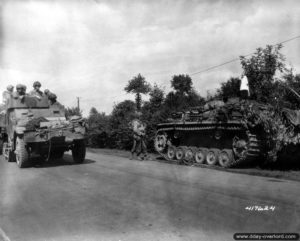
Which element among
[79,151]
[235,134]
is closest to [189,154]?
[235,134]

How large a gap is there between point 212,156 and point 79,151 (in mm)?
4962

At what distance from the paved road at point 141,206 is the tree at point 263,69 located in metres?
8.92

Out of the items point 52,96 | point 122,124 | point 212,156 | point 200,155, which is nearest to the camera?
point 212,156

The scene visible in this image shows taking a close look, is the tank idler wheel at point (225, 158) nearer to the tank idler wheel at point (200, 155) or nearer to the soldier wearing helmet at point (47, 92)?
the tank idler wheel at point (200, 155)

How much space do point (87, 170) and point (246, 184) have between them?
5.08m

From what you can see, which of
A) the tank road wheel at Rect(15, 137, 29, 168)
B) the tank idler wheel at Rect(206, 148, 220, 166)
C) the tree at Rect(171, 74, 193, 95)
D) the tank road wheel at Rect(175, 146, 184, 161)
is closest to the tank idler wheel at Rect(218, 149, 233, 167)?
the tank idler wheel at Rect(206, 148, 220, 166)

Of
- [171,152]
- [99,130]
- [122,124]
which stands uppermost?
[122,124]

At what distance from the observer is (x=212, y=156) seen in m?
14.3

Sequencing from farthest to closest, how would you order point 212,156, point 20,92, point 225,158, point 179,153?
point 179,153, point 20,92, point 212,156, point 225,158

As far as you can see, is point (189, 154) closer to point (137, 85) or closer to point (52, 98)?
point (52, 98)

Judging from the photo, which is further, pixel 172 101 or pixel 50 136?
pixel 172 101

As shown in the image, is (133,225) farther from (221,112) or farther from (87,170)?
(221,112)

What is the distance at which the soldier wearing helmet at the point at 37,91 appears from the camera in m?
15.1

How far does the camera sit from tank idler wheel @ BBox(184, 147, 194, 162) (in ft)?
50.2
